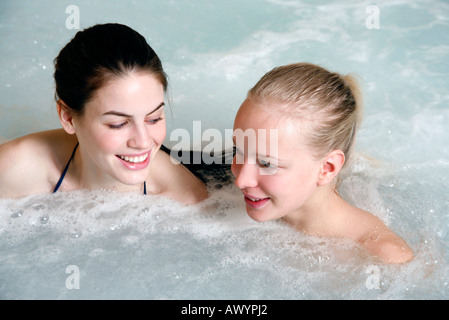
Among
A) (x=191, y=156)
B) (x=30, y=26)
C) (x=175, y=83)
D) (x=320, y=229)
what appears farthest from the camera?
(x=30, y=26)

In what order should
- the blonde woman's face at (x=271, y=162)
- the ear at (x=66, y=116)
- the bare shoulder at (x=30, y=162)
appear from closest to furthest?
1. the blonde woman's face at (x=271, y=162)
2. the ear at (x=66, y=116)
3. the bare shoulder at (x=30, y=162)

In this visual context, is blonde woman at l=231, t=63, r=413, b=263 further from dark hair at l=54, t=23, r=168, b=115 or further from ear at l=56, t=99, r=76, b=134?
ear at l=56, t=99, r=76, b=134

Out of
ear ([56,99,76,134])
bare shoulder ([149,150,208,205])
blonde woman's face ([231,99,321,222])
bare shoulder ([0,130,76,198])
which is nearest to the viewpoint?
blonde woman's face ([231,99,321,222])

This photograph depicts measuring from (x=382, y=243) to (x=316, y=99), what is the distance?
70 centimetres

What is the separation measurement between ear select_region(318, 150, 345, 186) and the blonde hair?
30 mm

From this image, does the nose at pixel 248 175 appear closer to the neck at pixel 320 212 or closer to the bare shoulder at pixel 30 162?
the neck at pixel 320 212

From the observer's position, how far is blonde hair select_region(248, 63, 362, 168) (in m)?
1.96

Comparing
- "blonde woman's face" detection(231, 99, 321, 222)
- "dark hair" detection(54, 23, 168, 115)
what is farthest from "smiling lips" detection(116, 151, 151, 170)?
"blonde woman's face" detection(231, 99, 321, 222)

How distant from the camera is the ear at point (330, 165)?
6.82 feet

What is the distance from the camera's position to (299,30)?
4730 mm

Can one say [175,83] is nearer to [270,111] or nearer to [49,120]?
[49,120]

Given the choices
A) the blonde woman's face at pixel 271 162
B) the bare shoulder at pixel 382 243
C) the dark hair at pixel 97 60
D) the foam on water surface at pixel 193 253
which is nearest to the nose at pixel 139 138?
the dark hair at pixel 97 60

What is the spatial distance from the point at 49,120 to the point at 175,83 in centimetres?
103

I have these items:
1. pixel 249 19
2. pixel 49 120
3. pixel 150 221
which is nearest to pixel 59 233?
pixel 150 221
